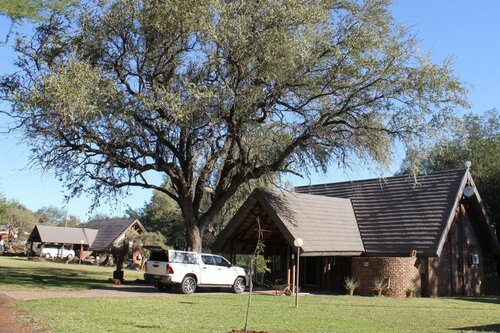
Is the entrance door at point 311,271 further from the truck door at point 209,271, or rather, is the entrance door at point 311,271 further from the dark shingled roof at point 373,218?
the truck door at point 209,271

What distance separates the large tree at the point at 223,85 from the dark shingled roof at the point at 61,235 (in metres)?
42.5

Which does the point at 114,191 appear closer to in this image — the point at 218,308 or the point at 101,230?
the point at 218,308

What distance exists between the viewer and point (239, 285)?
23.1 metres

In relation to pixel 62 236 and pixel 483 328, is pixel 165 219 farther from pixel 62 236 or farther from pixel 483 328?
pixel 483 328

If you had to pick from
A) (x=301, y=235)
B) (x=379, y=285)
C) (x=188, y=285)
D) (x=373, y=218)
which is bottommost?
(x=188, y=285)

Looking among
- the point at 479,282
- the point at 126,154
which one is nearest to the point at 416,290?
the point at 479,282

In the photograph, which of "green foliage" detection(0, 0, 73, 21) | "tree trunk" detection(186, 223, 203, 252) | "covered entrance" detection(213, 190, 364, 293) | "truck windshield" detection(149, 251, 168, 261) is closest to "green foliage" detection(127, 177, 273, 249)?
"covered entrance" detection(213, 190, 364, 293)

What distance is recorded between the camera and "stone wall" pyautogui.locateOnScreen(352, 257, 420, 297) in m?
23.4

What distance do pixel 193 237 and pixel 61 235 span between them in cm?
4489

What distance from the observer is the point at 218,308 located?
15.5 metres

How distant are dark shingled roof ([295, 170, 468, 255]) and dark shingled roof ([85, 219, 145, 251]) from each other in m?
36.2

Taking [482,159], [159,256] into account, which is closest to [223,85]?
[159,256]

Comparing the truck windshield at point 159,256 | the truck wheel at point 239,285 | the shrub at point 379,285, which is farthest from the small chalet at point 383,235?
the truck windshield at point 159,256

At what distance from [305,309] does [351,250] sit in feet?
34.4
